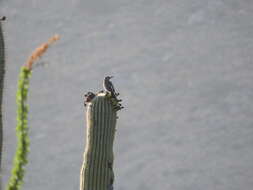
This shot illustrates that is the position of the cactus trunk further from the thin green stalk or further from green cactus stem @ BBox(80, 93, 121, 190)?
the thin green stalk

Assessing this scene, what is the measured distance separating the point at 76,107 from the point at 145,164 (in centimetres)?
792

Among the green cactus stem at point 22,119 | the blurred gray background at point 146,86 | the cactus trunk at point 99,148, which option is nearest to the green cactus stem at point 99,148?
the cactus trunk at point 99,148

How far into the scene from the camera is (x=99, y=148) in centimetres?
1008

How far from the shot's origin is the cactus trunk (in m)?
10.1

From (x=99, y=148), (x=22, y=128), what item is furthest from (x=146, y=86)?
(x=22, y=128)

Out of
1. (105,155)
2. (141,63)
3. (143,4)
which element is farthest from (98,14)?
(105,155)

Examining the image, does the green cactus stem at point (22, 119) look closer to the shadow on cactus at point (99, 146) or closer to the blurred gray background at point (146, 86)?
the shadow on cactus at point (99, 146)

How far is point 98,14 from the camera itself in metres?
60.0

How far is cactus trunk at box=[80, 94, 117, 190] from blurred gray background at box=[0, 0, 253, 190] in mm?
28496

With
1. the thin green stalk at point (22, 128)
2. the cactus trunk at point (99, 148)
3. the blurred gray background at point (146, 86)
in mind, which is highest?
the blurred gray background at point (146, 86)

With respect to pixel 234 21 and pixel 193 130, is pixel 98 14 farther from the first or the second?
pixel 193 130

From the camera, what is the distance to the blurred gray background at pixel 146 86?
42156mm

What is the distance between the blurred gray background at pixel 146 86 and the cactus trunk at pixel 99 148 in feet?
93.5

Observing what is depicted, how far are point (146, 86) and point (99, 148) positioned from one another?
134ft
